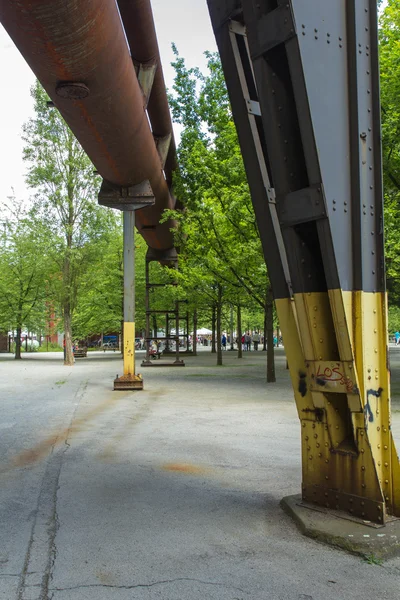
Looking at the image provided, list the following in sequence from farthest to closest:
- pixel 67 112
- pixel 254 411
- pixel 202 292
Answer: pixel 202 292, pixel 254 411, pixel 67 112

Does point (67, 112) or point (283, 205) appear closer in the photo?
point (283, 205)

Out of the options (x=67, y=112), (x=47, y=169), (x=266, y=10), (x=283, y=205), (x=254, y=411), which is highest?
(x=47, y=169)

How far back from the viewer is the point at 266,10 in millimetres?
3891

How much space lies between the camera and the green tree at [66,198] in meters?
24.2

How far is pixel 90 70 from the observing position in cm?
655

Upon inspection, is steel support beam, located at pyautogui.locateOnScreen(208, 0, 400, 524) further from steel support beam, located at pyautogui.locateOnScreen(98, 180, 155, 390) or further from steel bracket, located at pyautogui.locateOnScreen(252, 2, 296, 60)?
steel support beam, located at pyautogui.locateOnScreen(98, 180, 155, 390)

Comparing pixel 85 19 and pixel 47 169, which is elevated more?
pixel 47 169

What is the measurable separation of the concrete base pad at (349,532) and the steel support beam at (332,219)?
0.33ft

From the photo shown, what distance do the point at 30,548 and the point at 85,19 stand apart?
16.5 ft

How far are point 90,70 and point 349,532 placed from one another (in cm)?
580

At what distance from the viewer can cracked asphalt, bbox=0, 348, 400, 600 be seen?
9.96 feet

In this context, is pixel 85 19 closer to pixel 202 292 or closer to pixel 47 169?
pixel 202 292

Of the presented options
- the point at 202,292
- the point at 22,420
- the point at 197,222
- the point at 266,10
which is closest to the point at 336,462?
the point at 266,10

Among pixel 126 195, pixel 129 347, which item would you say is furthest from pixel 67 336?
pixel 126 195
